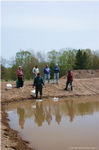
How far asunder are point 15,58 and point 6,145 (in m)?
36.8

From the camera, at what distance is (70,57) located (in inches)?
1891

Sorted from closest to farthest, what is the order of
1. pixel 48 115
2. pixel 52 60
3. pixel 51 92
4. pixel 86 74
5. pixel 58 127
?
pixel 58 127 → pixel 48 115 → pixel 51 92 → pixel 86 74 → pixel 52 60

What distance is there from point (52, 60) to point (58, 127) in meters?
41.3

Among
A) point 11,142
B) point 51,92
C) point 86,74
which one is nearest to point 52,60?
point 86,74

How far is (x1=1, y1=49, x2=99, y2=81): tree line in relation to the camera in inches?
1455

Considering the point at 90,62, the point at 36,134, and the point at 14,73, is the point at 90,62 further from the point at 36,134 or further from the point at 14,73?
the point at 36,134

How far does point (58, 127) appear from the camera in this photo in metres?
7.11

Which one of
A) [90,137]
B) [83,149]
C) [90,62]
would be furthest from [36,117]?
[90,62]

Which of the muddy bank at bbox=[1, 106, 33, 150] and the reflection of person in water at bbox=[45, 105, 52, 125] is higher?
the muddy bank at bbox=[1, 106, 33, 150]

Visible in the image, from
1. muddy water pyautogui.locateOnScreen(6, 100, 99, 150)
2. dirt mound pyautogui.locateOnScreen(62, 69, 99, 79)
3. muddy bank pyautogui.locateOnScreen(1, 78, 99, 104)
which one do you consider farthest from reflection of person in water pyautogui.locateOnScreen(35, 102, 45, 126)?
dirt mound pyautogui.locateOnScreen(62, 69, 99, 79)

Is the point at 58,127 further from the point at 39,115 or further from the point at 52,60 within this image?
the point at 52,60

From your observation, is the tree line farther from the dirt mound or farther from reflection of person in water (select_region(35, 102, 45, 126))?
reflection of person in water (select_region(35, 102, 45, 126))

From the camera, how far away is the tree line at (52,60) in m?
37.0

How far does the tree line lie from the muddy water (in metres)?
25.2
